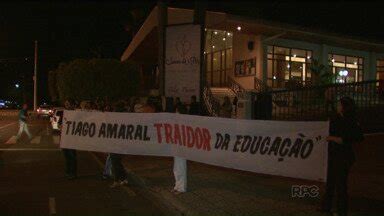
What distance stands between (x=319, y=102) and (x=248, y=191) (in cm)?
500

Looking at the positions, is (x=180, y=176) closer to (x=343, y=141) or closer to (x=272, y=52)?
(x=343, y=141)

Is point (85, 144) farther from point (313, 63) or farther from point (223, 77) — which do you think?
point (223, 77)

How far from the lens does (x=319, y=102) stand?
14.7 meters

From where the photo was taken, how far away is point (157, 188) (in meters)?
11.4

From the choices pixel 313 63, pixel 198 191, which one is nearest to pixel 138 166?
pixel 198 191

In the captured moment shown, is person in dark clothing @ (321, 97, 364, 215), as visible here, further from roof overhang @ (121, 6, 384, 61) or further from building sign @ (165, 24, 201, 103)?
roof overhang @ (121, 6, 384, 61)

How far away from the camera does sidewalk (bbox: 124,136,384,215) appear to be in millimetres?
8973

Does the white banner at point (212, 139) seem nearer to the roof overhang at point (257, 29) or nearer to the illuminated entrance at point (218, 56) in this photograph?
the roof overhang at point (257, 29)

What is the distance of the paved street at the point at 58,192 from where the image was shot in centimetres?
948

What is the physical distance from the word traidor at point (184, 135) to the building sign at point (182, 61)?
11.1 ft

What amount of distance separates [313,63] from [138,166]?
17.8 metres

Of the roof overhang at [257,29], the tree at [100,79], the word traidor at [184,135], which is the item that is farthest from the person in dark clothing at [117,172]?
the tree at [100,79]

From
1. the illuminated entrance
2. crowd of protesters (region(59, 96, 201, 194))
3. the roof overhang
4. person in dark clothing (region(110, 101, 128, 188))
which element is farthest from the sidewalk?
the illuminated entrance

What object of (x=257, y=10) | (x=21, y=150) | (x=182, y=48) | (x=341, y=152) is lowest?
(x=21, y=150)
